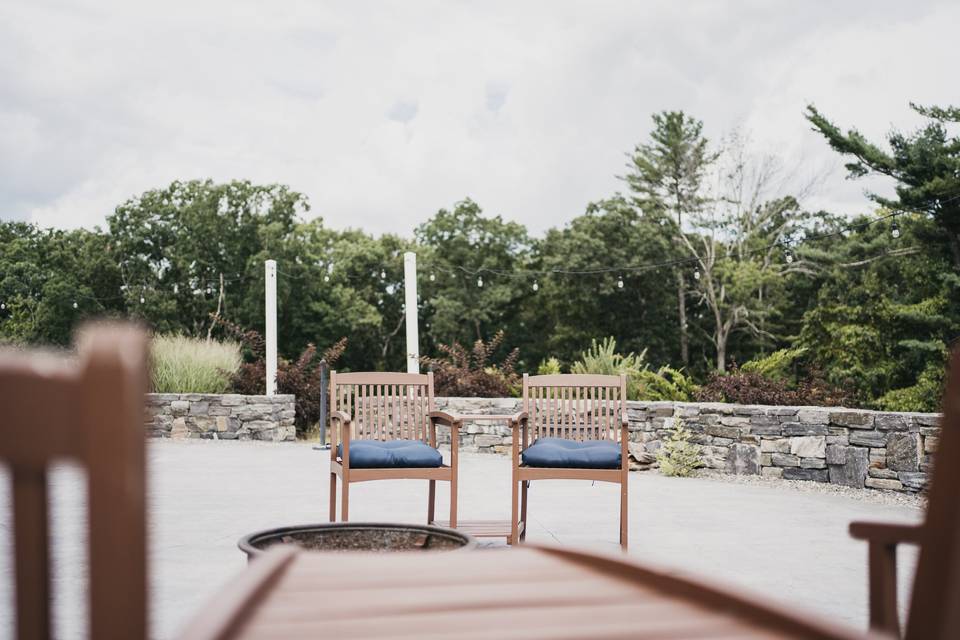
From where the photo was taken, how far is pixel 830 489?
620 cm

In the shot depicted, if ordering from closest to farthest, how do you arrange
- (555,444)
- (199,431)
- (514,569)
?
(514,569) < (555,444) < (199,431)

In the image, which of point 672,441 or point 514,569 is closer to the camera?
Answer: point 514,569

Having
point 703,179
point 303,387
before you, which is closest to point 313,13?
point 303,387

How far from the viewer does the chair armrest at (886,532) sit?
106cm

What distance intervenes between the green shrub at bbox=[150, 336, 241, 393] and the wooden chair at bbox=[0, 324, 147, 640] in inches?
420

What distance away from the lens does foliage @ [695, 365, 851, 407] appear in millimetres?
7809

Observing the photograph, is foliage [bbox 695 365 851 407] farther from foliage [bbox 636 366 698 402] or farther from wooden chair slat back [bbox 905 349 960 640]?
wooden chair slat back [bbox 905 349 960 640]

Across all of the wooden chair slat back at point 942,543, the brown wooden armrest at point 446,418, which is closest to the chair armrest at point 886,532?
the wooden chair slat back at point 942,543

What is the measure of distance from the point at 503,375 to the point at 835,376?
9.93 m

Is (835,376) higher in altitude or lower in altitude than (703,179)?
lower

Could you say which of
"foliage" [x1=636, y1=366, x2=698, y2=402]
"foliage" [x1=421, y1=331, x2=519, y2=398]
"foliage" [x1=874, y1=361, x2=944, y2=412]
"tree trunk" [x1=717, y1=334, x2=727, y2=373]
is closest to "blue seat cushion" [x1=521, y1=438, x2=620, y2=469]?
"foliage" [x1=636, y1=366, x2=698, y2=402]

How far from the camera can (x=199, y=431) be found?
34.2 feet

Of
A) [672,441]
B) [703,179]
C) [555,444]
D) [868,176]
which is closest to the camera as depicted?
[555,444]

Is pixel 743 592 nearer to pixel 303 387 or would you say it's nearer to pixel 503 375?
pixel 503 375
